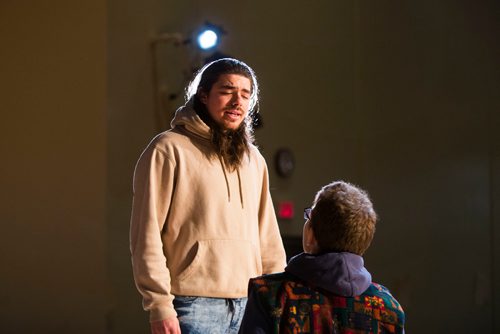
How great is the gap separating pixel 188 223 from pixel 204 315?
0.89 feet

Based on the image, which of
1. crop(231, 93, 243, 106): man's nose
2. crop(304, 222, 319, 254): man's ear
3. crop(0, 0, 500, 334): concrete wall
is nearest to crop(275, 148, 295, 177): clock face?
crop(0, 0, 500, 334): concrete wall

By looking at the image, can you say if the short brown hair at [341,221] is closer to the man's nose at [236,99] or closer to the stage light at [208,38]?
the man's nose at [236,99]

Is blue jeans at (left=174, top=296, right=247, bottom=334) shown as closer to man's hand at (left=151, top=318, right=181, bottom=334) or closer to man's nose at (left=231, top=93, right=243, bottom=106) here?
man's hand at (left=151, top=318, right=181, bottom=334)

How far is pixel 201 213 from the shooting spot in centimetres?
222

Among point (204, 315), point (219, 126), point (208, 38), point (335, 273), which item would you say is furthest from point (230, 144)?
point (208, 38)

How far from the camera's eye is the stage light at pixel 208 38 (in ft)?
16.0

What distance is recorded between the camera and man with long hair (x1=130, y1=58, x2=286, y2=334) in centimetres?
215

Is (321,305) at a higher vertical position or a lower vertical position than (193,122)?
lower

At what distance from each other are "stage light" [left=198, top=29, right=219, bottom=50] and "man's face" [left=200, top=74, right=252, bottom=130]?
264 centimetres

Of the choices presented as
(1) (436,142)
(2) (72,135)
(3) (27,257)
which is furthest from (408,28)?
(3) (27,257)

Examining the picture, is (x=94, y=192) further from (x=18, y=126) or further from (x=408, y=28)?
(x=408, y=28)

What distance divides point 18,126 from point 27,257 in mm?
766

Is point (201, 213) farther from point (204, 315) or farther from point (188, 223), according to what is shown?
point (204, 315)

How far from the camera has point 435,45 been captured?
7.30m
